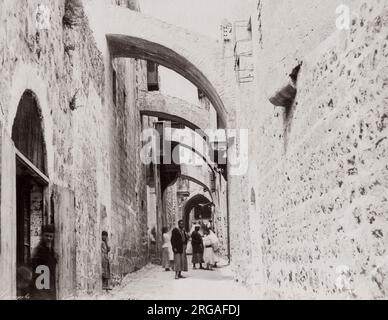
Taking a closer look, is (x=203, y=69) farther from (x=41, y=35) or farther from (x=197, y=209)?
(x=197, y=209)

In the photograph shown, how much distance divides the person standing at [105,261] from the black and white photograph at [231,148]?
0.04m

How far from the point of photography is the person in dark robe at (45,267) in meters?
5.35

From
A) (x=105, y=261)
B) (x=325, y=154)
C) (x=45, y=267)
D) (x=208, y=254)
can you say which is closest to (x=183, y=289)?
(x=105, y=261)

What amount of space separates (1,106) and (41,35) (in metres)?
1.67

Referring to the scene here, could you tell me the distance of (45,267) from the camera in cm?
544

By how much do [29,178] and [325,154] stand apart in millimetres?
2651

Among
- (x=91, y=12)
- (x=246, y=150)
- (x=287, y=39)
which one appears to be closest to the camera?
(x=287, y=39)

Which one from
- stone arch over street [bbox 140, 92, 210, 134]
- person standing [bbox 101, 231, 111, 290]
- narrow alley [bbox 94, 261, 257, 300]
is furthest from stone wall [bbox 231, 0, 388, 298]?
stone arch over street [bbox 140, 92, 210, 134]

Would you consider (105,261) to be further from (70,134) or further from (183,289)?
(70,134)

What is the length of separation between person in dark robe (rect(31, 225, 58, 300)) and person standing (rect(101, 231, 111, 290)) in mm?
3544

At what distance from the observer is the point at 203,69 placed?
11.7 metres

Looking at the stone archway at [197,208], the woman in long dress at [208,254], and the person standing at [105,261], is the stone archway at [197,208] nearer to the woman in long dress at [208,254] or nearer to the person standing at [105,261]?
the woman in long dress at [208,254]

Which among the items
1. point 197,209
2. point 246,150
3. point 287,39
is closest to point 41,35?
point 287,39

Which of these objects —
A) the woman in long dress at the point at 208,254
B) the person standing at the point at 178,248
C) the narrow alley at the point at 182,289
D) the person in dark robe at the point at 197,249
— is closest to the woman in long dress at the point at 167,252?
the person in dark robe at the point at 197,249
